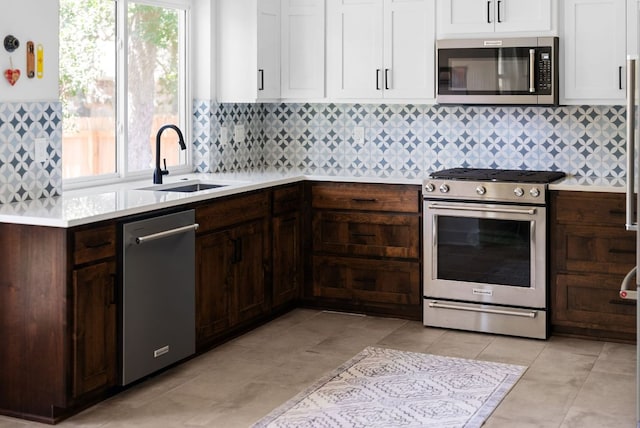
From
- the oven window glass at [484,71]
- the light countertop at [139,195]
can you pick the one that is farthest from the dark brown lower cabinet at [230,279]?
the oven window glass at [484,71]

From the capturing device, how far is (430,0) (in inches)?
218

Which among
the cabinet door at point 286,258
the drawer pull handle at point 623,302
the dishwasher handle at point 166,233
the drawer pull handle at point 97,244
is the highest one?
the dishwasher handle at point 166,233

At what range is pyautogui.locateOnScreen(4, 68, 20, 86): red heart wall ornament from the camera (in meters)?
4.07

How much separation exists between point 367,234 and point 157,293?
178cm

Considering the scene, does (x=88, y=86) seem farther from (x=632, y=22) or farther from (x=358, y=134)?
(x=632, y=22)

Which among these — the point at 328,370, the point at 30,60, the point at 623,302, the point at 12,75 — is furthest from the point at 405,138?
the point at 12,75

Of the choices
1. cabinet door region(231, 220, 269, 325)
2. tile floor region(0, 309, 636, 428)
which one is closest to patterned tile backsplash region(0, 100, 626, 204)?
cabinet door region(231, 220, 269, 325)

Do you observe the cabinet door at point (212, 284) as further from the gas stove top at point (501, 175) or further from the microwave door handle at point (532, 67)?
the microwave door handle at point (532, 67)

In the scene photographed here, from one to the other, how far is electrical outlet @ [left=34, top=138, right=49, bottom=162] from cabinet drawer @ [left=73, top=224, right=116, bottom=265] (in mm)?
696

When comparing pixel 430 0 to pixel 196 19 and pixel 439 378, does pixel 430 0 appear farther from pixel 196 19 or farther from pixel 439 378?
pixel 439 378

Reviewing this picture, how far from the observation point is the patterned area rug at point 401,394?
384cm

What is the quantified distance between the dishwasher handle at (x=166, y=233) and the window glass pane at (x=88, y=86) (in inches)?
33.7

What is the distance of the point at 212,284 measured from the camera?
4789mm

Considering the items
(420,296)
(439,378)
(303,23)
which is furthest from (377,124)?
(439,378)
